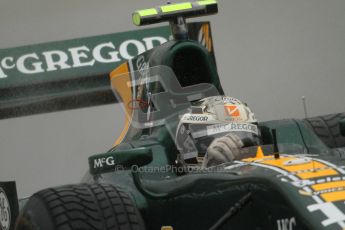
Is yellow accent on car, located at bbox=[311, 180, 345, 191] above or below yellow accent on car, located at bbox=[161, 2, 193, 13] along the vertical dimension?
below

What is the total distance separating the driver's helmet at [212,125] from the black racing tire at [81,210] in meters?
0.71

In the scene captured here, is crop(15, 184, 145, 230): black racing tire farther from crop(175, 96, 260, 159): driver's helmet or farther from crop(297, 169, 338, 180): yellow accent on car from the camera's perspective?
crop(297, 169, 338, 180): yellow accent on car

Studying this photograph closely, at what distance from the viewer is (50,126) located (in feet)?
25.5

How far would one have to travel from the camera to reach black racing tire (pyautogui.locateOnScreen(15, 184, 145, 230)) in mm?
3975

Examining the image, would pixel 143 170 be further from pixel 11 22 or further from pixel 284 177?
pixel 11 22

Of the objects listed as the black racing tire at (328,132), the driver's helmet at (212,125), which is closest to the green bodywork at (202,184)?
the driver's helmet at (212,125)

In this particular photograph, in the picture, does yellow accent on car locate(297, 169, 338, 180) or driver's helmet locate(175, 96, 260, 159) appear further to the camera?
driver's helmet locate(175, 96, 260, 159)

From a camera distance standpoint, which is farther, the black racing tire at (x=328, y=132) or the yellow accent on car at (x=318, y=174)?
the black racing tire at (x=328, y=132)

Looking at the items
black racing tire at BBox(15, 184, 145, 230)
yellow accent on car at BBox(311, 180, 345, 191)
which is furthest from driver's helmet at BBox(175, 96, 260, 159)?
yellow accent on car at BBox(311, 180, 345, 191)

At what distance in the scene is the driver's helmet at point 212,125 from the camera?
471 centimetres

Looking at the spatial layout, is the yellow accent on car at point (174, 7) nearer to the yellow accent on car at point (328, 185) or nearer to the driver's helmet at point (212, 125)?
the driver's helmet at point (212, 125)

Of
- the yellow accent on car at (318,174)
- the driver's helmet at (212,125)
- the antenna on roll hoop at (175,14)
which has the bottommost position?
the yellow accent on car at (318,174)

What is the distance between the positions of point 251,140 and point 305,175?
1038mm

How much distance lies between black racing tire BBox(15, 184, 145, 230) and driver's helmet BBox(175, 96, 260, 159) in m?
0.71
